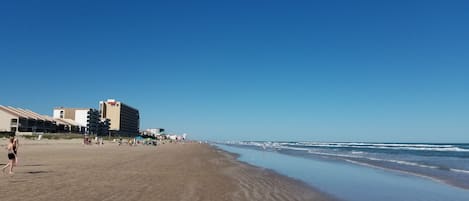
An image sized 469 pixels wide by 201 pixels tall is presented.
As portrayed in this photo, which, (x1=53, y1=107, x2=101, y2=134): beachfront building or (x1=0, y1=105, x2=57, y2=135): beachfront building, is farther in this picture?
(x1=53, y1=107, x2=101, y2=134): beachfront building

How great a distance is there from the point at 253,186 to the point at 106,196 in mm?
6082

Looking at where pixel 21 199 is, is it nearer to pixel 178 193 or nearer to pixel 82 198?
pixel 82 198

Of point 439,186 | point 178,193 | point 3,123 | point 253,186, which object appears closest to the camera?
point 178,193

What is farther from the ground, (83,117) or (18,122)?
(83,117)

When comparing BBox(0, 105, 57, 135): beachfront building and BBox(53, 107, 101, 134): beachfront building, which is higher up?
BBox(53, 107, 101, 134): beachfront building

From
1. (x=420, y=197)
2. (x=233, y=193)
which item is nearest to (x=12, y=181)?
(x=233, y=193)

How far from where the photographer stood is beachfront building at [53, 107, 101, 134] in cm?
15875

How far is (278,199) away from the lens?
12.6 meters

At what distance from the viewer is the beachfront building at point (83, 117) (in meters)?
159

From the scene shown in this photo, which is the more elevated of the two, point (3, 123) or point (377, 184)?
point (3, 123)

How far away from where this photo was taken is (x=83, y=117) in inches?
6284

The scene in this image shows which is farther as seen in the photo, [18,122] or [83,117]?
[83,117]

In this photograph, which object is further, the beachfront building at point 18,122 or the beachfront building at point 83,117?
Answer: the beachfront building at point 83,117

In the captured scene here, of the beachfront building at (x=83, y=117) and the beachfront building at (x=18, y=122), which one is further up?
the beachfront building at (x=83, y=117)
